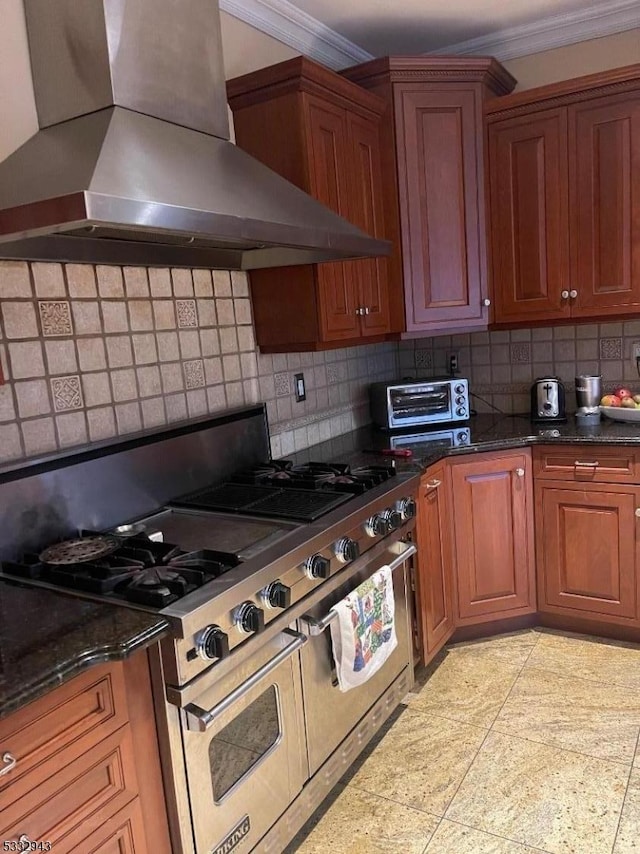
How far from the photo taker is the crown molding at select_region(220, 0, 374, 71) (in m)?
2.49

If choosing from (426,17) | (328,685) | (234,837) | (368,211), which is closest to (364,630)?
(328,685)

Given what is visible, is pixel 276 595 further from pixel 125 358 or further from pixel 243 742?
pixel 125 358

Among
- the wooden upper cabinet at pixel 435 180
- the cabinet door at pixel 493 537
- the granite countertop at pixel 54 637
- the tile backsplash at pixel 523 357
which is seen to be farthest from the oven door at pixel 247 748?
the tile backsplash at pixel 523 357

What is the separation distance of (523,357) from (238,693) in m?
2.40

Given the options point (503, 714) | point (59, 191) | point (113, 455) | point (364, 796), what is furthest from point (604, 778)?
point (59, 191)

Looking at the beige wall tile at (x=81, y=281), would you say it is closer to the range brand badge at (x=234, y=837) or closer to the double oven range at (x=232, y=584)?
the double oven range at (x=232, y=584)

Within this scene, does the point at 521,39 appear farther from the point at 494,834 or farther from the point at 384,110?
the point at 494,834

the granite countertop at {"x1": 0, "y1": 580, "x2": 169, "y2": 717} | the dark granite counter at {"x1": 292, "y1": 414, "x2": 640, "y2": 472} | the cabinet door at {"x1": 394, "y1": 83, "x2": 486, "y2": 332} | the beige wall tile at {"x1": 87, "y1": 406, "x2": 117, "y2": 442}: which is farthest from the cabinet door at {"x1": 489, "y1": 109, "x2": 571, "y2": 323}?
the granite countertop at {"x1": 0, "y1": 580, "x2": 169, "y2": 717}

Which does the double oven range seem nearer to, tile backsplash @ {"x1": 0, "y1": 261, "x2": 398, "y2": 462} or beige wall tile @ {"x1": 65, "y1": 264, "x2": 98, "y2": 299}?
tile backsplash @ {"x1": 0, "y1": 261, "x2": 398, "y2": 462}

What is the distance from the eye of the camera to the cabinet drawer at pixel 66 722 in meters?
1.11

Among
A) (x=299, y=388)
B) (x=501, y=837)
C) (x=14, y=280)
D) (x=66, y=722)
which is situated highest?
(x=14, y=280)

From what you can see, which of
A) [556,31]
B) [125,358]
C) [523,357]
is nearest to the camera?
[125,358]

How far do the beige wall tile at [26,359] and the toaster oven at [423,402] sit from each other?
5.51 feet

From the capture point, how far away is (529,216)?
2.90 meters
